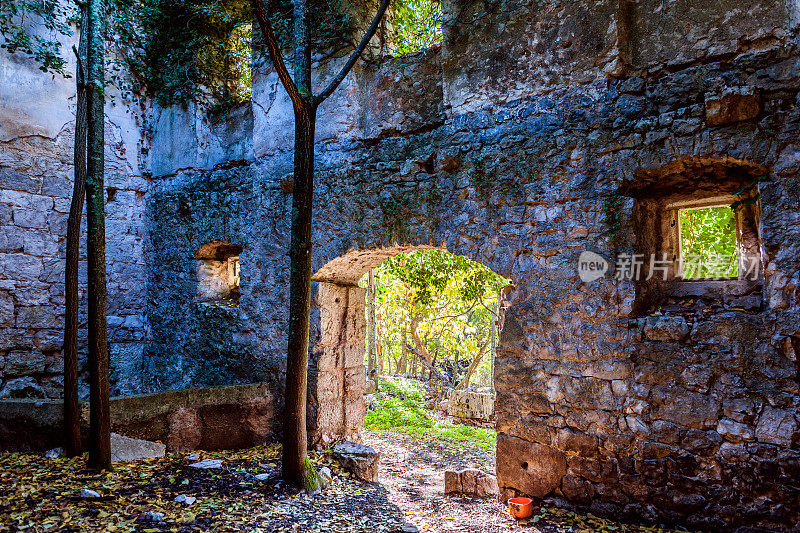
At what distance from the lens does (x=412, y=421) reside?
27.7 feet

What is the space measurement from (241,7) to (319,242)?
3888 millimetres

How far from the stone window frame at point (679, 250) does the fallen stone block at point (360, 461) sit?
3.01 m

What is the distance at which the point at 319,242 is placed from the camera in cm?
552

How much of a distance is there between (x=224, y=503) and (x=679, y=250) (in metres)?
4.19

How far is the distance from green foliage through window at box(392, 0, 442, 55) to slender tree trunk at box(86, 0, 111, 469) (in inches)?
136

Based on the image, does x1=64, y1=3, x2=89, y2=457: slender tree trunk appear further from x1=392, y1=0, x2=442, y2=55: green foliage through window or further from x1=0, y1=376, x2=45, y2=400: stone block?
x1=392, y1=0, x2=442, y2=55: green foliage through window

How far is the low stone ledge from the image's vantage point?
14.1ft

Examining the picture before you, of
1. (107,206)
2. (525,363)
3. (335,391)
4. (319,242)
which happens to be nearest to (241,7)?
(107,206)

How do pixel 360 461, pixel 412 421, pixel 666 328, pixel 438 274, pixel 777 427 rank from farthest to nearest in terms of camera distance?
pixel 438 274
pixel 412 421
pixel 360 461
pixel 666 328
pixel 777 427

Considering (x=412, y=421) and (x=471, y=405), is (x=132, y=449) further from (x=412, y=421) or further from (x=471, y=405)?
(x=471, y=405)

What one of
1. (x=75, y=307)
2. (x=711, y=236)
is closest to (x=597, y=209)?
(x=711, y=236)

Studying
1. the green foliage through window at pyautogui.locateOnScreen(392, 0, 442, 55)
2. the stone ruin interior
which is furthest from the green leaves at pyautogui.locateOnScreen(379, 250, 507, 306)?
the green foliage through window at pyautogui.locateOnScreen(392, 0, 442, 55)

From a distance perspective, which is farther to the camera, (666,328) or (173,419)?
(173,419)

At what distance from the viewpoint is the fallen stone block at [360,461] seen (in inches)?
195
